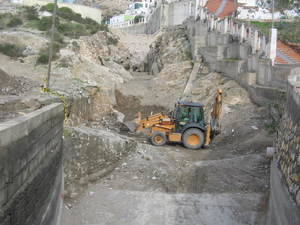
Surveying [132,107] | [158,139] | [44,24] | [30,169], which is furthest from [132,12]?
[30,169]

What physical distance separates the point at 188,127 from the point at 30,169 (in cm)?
1077

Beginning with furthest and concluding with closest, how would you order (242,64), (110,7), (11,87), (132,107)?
1. (110,7)
2. (132,107)
3. (242,64)
4. (11,87)

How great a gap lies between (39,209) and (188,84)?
→ 20.8 m

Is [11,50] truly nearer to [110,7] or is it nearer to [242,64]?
[242,64]

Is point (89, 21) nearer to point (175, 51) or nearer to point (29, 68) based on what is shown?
point (175, 51)

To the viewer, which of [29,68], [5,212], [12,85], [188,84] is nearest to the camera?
[5,212]

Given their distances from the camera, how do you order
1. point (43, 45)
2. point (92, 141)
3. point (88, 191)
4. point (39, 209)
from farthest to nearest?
point (43, 45)
point (92, 141)
point (88, 191)
point (39, 209)

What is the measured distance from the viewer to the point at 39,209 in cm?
668

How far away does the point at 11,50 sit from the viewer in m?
27.5

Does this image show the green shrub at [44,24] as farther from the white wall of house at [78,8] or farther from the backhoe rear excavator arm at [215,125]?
the backhoe rear excavator arm at [215,125]

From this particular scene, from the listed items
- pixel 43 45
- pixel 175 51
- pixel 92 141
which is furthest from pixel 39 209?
pixel 175 51

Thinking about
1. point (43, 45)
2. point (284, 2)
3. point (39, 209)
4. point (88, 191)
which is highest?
point (284, 2)

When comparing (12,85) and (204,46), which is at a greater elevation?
(204,46)

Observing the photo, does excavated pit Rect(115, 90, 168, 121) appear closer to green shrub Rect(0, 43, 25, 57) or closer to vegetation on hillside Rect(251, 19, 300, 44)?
green shrub Rect(0, 43, 25, 57)
